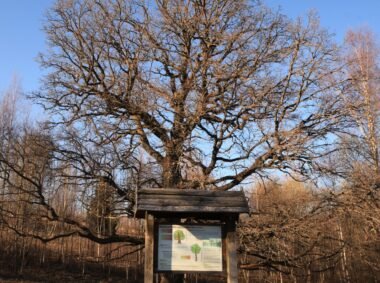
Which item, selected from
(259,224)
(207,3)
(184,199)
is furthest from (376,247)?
(184,199)

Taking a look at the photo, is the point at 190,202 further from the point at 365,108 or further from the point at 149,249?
the point at 365,108

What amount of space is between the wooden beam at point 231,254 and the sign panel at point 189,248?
13 centimetres

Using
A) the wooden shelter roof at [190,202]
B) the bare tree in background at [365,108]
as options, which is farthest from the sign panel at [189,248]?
the bare tree in background at [365,108]

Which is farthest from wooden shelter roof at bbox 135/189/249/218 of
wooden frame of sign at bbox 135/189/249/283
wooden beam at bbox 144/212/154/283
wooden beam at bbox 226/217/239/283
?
wooden beam at bbox 226/217/239/283

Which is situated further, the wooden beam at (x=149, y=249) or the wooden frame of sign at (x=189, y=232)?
the wooden frame of sign at (x=189, y=232)

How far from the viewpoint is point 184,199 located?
6.98m

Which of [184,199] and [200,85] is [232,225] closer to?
[184,199]

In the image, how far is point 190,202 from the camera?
22.7 ft

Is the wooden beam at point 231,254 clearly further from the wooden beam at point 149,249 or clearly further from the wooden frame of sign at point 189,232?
the wooden beam at point 149,249

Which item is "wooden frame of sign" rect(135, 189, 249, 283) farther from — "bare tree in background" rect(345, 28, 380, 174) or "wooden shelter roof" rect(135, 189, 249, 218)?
"bare tree in background" rect(345, 28, 380, 174)

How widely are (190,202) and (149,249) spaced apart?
→ 100cm

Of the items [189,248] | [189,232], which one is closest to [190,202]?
[189,232]

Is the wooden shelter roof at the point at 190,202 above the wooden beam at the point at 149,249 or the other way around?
above

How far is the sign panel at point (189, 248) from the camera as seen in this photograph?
6.65m
